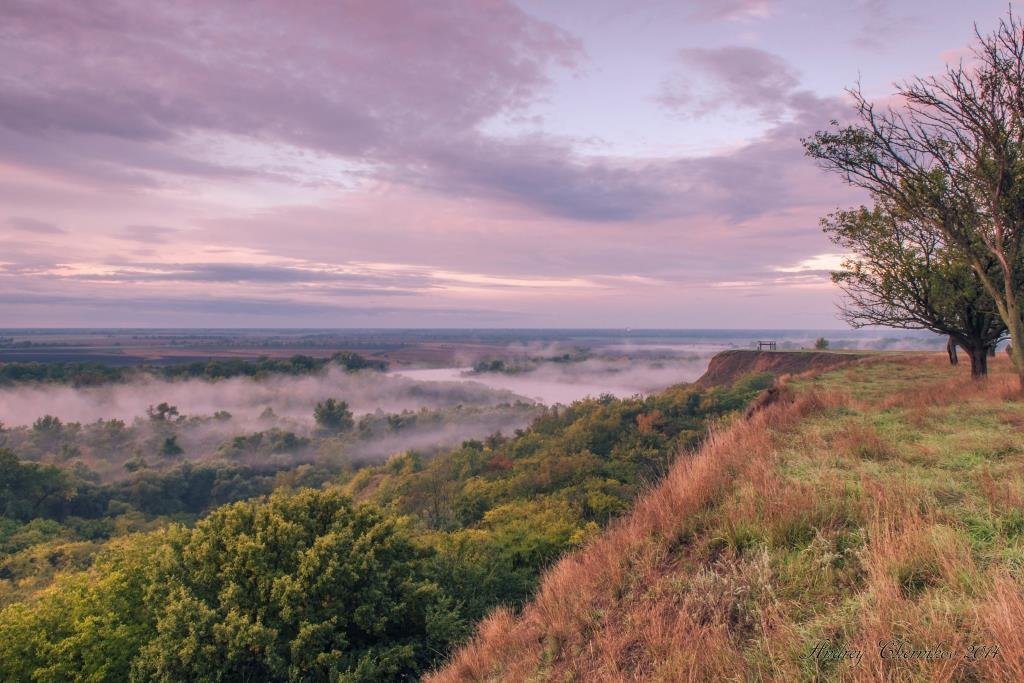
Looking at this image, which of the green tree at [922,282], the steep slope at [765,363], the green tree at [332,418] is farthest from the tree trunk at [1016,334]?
the green tree at [332,418]

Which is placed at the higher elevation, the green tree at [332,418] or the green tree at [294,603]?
the green tree at [294,603]

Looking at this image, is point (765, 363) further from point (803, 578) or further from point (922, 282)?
point (803, 578)

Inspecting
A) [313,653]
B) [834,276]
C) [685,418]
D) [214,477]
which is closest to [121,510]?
[214,477]

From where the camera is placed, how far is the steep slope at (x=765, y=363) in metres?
45.9

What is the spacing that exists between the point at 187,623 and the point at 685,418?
1813 inches

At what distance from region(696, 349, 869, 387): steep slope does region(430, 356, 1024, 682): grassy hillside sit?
36.5m

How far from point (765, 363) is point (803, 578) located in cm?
5608

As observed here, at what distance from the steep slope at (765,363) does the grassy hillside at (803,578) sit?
1438 inches

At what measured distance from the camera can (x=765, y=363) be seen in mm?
56844

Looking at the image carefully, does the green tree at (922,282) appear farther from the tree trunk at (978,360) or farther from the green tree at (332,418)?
the green tree at (332,418)

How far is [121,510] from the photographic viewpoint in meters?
80.1

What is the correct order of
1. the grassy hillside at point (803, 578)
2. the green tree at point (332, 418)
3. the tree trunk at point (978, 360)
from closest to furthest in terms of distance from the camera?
the grassy hillside at point (803, 578), the tree trunk at point (978, 360), the green tree at point (332, 418)

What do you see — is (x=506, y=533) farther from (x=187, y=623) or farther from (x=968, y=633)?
(x=968, y=633)

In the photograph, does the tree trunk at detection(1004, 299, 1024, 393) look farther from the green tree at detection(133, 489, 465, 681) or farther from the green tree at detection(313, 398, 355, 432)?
the green tree at detection(313, 398, 355, 432)
